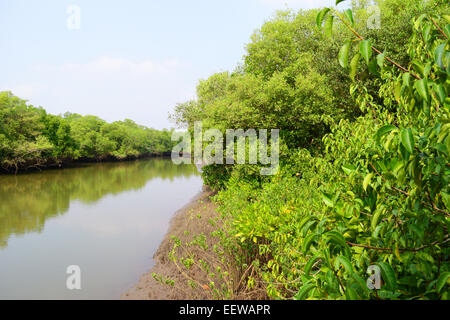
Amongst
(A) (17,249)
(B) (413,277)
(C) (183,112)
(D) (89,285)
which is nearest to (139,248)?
(D) (89,285)

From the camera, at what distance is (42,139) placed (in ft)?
98.9

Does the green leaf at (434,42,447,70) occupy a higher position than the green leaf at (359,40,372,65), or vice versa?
the green leaf at (359,40,372,65)

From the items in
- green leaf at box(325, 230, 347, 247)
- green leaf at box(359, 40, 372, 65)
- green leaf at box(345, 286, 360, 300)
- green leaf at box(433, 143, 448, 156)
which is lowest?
green leaf at box(345, 286, 360, 300)

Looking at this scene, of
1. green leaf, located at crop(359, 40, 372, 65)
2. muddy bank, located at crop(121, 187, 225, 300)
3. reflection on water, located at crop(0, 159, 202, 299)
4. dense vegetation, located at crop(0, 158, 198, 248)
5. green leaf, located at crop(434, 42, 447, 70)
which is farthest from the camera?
dense vegetation, located at crop(0, 158, 198, 248)

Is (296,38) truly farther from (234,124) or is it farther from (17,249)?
(17,249)

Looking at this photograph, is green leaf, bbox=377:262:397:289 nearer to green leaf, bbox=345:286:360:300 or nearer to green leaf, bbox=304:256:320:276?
green leaf, bbox=345:286:360:300

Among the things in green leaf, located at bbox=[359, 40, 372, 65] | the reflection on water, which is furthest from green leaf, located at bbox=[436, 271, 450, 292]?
the reflection on water

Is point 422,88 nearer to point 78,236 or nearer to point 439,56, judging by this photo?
point 439,56

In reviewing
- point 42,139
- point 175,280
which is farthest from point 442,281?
point 42,139

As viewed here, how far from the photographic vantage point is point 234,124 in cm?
1057

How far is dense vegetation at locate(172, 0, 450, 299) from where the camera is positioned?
129 cm

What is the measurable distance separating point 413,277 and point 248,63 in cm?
1584

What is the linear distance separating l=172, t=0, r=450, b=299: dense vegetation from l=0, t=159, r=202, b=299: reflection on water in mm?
2850

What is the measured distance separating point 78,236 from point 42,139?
80.2ft
